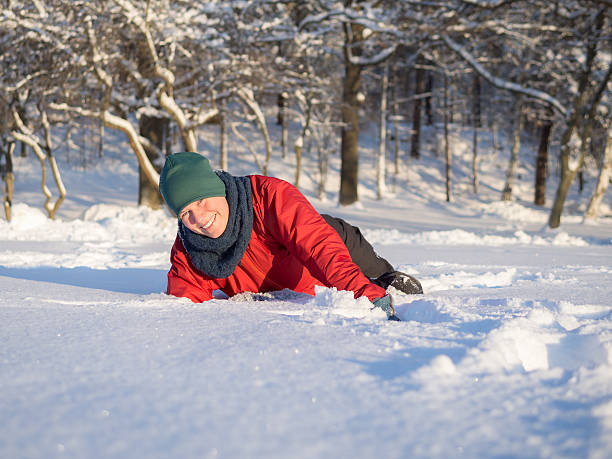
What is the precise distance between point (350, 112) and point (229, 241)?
10.3 m

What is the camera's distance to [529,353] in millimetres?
1158

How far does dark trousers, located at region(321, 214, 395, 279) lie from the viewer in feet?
8.45

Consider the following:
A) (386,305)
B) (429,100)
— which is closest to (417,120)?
(429,100)

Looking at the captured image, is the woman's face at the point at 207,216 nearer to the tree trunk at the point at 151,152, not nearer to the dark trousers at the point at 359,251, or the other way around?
the dark trousers at the point at 359,251

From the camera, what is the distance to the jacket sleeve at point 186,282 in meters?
2.26

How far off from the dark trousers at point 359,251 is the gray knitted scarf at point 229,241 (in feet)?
1.77

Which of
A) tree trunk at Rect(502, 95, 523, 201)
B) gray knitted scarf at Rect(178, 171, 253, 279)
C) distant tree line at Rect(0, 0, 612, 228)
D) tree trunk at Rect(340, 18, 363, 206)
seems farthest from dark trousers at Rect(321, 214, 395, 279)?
tree trunk at Rect(502, 95, 523, 201)

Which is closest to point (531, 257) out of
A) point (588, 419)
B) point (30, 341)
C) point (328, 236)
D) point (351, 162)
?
point (328, 236)

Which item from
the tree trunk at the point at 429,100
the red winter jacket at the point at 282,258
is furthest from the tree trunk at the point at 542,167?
the red winter jacket at the point at 282,258

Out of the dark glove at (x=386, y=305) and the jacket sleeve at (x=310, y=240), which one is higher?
the jacket sleeve at (x=310, y=240)

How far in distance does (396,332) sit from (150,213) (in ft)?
25.4

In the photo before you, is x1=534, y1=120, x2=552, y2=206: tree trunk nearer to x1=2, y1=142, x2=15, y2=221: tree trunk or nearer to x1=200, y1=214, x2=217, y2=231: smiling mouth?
x1=2, y1=142, x2=15, y2=221: tree trunk

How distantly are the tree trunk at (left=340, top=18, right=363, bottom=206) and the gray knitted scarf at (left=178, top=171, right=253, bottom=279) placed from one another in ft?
30.2

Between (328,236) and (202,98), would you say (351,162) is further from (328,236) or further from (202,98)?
(328,236)
